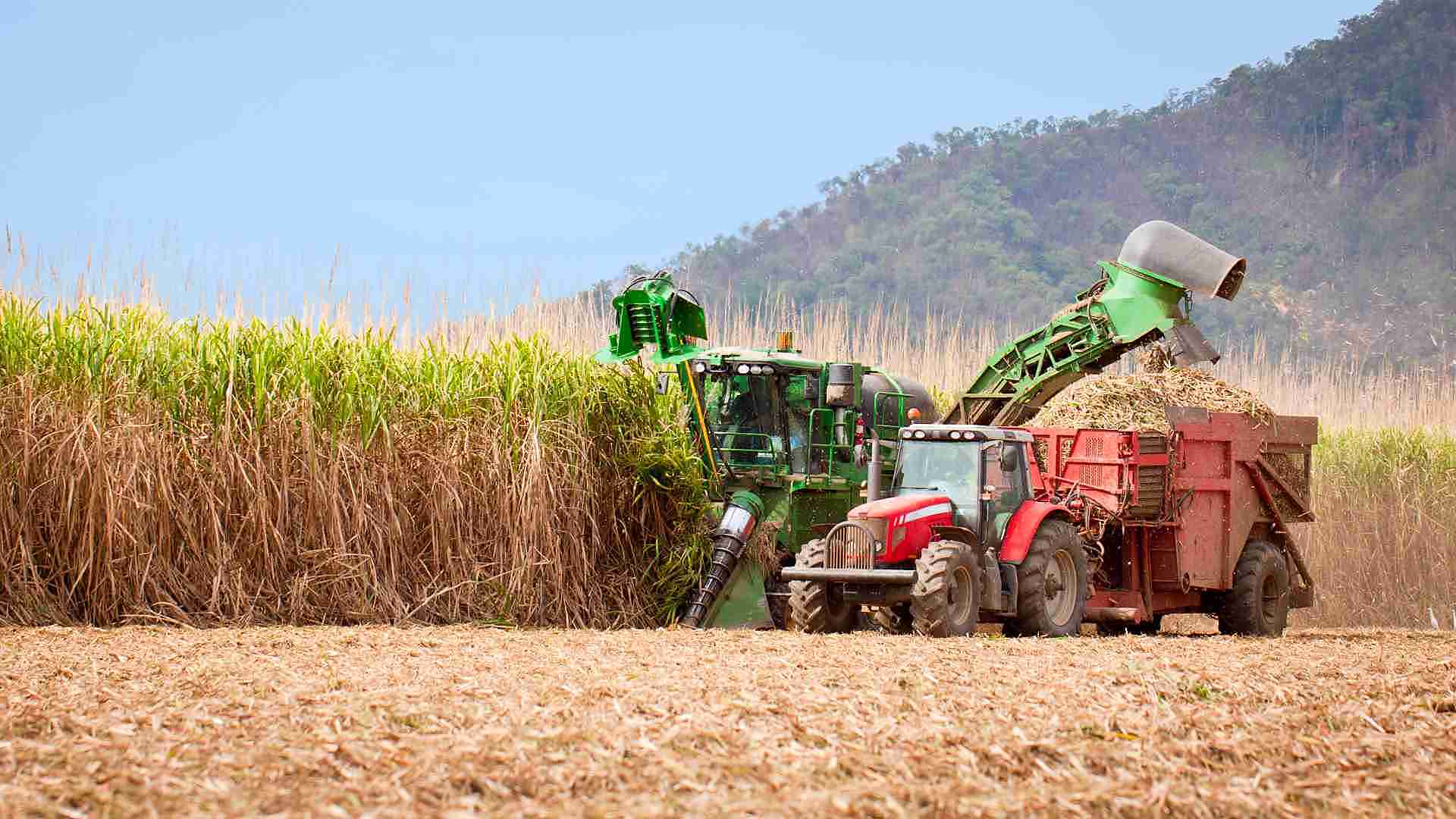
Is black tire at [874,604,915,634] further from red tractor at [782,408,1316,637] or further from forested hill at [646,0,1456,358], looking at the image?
forested hill at [646,0,1456,358]

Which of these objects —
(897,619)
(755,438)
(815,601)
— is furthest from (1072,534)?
(755,438)

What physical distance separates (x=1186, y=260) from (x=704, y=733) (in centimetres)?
911

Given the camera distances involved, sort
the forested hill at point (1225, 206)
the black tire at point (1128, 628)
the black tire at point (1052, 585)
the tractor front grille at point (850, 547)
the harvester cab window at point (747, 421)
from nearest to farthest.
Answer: the tractor front grille at point (850, 547) → the black tire at point (1052, 585) → the harvester cab window at point (747, 421) → the black tire at point (1128, 628) → the forested hill at point (1225, 206)

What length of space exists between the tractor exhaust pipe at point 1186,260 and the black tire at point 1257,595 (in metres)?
2.21

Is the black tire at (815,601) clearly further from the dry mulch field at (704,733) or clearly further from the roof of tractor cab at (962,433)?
the dry mulch field at (704,733)

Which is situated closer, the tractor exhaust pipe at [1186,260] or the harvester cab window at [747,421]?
the harvester cab window at [747,421]

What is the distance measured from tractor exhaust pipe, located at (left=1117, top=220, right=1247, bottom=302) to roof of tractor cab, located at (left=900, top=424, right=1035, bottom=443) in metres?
3.00

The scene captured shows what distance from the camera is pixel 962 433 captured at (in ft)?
36.2

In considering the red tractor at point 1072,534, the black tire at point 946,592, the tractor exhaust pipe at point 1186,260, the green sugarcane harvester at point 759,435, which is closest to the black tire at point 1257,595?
the red tractor at point 1072,534

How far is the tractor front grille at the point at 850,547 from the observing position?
10.4 metres

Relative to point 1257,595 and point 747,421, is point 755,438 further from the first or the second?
point 1257,595

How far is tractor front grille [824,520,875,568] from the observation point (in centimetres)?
1041

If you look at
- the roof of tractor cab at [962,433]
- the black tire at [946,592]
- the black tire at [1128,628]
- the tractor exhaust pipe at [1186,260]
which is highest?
the tractor exhaust pipe at [1186,260]

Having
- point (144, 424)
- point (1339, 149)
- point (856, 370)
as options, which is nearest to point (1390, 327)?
point (1339, 149)
